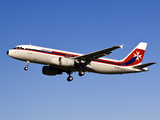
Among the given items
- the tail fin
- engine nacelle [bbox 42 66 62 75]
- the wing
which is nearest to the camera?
the wing

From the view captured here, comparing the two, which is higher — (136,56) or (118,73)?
(136,56)

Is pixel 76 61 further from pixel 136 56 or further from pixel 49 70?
pixel 136 56

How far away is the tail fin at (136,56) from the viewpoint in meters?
46.5

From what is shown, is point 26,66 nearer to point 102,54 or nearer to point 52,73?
point 52,73

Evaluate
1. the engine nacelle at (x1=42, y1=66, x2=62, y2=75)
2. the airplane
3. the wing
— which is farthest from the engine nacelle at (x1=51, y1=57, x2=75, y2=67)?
the engine nacelle at (x1=42, y1=66, x2=62, y2=75)

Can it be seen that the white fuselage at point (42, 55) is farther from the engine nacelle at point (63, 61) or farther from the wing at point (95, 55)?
the wing at point (95, 55)

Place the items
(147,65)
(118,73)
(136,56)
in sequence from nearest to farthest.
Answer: (147,65) < (118,73) < (136,56)

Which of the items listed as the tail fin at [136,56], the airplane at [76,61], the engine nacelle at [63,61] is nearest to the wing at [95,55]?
the airplane at [76,61]

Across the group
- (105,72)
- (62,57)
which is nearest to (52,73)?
(62,57)

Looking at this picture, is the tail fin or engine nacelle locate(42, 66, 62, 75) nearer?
engine nacelle locate(42, 66, 62, 75)

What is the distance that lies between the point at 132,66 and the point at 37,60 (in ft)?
57.6

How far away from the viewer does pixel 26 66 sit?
1551 inches

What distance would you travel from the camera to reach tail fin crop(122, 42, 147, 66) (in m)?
46.5

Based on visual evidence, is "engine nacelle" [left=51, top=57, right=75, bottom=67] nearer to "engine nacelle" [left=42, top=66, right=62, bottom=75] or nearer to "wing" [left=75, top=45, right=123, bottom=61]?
"wing" [left=75, top=45, right=123, bottom=61]
